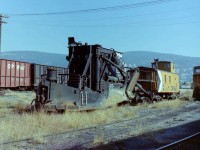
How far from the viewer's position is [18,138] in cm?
1088

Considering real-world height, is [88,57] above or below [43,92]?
above

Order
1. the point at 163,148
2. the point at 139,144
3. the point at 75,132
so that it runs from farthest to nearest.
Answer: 1. the point at 75,132
2. the point at 139,144
3. the point at 163,148

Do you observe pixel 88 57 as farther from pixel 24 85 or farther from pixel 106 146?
pixel 24 85

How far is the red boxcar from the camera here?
117 ft

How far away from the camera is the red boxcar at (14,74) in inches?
1406

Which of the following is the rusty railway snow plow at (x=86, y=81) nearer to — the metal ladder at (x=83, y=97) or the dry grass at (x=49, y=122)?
the metal ladder at (x=83, y=97)

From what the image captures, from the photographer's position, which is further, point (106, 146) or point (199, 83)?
point (199, 83)

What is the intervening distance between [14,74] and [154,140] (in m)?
28.8

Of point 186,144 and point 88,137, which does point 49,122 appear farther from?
point 186,144

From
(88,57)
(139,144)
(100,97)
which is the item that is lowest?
(139,144)

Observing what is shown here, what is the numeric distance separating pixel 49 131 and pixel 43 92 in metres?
3.55

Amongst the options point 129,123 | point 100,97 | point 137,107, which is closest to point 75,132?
point 129,123

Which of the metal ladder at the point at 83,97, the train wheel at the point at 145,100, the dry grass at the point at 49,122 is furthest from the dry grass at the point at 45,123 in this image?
the train wheel at the point at 145,100

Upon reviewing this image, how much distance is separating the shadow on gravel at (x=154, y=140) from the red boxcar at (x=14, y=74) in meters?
25.3
